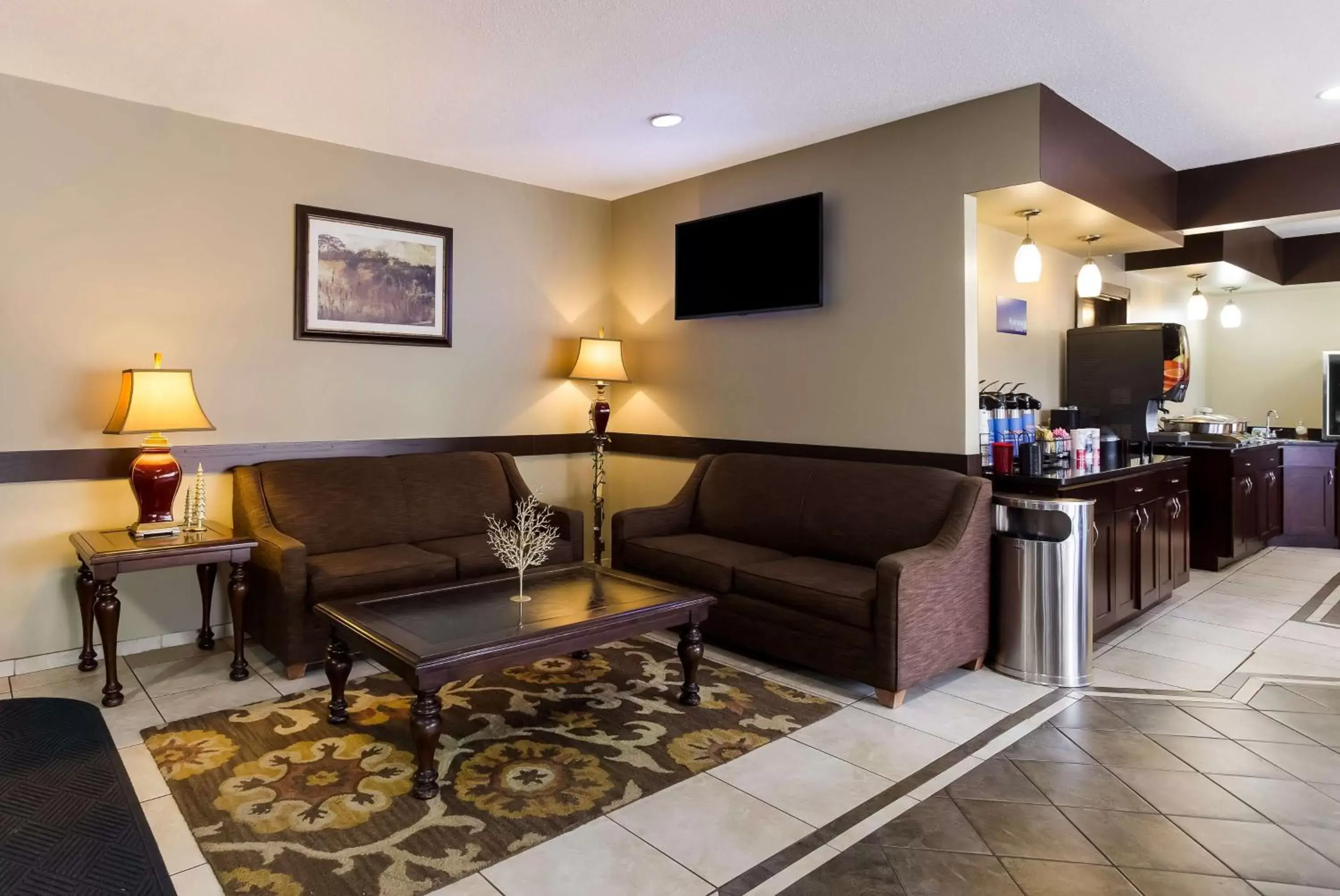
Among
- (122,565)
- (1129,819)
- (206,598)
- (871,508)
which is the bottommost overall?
(1129,819)

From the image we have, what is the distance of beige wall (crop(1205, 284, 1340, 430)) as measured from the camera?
7.09 meters

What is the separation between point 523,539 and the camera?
3180 millimetres

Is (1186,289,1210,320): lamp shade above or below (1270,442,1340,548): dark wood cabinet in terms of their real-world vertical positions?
above

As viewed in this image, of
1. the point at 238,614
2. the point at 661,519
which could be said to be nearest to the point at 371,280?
the point at 238,614

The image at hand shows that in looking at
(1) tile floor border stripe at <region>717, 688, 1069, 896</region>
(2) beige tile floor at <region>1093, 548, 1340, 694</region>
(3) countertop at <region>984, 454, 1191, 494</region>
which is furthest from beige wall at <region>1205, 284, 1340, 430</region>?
(1) tile floor border stripe at <region>717, 688, 1069, 896</region>

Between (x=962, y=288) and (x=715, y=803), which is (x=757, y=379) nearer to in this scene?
(x=962, y=288)

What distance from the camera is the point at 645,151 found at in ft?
14.7

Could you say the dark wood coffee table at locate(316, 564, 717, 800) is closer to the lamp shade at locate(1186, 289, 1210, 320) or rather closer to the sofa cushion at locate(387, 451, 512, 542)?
the sofa cushion at locate(387, 451, 512, 542)

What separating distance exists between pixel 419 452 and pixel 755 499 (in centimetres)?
201

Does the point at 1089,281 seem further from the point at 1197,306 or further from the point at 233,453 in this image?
the point at 233,453

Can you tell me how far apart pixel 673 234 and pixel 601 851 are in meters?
3.90

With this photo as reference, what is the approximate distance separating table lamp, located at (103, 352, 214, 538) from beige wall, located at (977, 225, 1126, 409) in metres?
3.96

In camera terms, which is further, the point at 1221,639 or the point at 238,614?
the point at 1221,639

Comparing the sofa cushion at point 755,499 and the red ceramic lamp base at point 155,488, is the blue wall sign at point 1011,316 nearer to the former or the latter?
the sofa cushion at point 755,499
